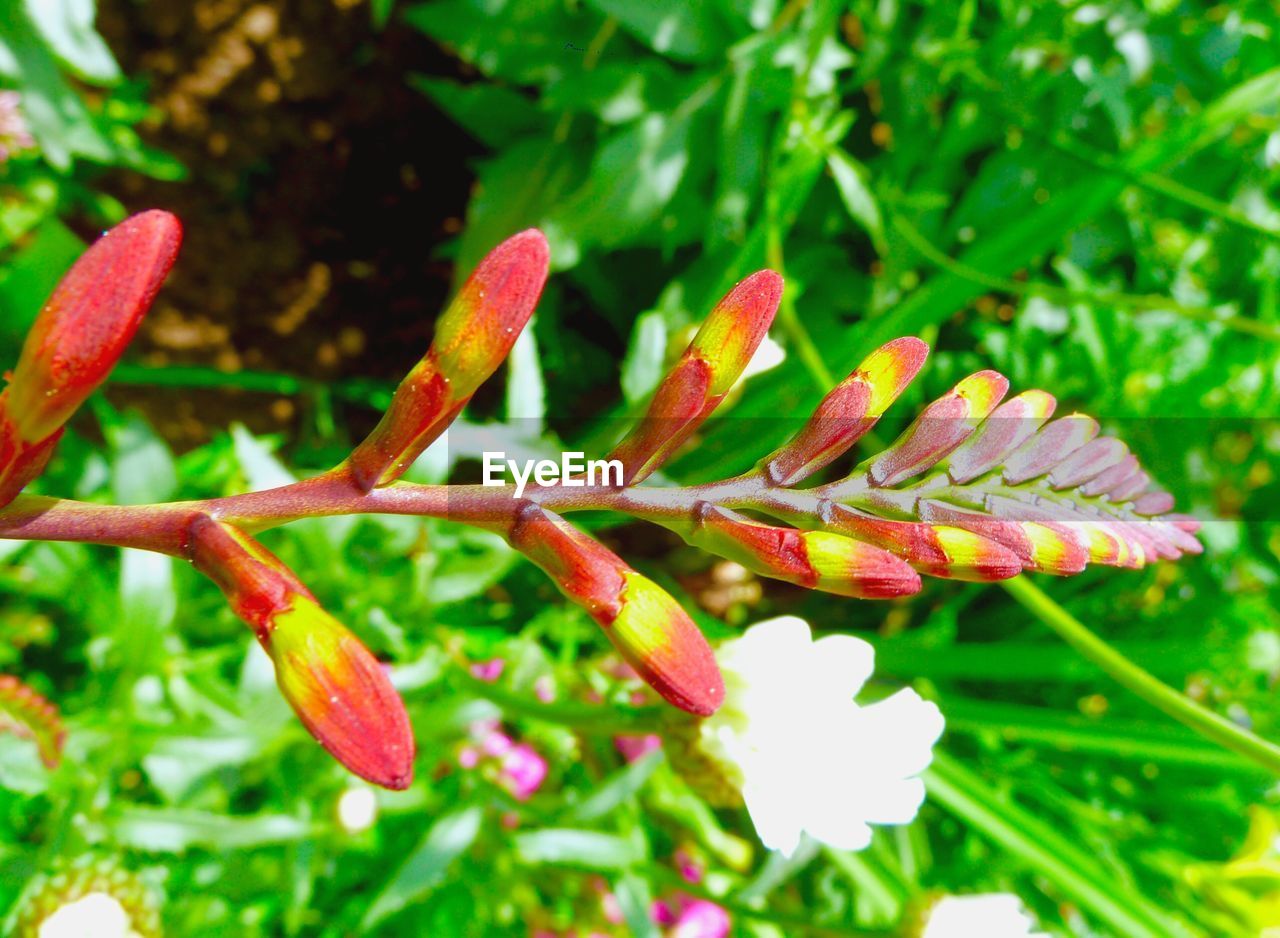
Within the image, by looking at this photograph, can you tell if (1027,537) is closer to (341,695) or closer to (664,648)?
(664,648)

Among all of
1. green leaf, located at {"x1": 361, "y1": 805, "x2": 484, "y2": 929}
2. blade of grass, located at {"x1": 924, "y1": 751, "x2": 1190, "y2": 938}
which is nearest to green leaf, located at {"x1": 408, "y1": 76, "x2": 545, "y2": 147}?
green leaf, located at {"x1": 361, "y1": 805, "x2": 484, "y2": 929}

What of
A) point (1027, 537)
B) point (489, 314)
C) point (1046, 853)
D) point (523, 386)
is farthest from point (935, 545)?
point (1046, 853)

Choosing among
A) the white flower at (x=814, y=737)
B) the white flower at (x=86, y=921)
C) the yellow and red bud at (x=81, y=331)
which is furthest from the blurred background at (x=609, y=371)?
the yellow and red bud at (x=81, y=331)

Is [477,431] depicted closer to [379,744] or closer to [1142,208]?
[379,744]

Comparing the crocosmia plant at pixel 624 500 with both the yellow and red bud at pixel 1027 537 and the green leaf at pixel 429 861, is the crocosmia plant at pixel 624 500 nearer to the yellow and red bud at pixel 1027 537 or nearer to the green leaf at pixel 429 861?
the yellow and red bud at pixel 1027 537

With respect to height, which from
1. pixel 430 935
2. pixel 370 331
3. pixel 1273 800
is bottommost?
pixel 1273 800

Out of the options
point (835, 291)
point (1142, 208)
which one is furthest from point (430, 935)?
point (1142, 208)
